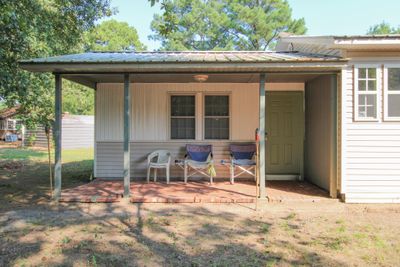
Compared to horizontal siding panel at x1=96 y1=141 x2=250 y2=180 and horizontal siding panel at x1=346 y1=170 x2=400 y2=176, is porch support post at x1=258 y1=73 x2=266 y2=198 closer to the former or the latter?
horizontal siding panel at x1=346 y1=170 x2=400 y2=176

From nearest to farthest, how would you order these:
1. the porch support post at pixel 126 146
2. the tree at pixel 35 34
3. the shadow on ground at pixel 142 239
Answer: the shadow on ground at pixel 142 239 < the porch support post at pixel 126 146 < the tree at pixel 35 34

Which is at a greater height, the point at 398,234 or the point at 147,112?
the point at 147,112

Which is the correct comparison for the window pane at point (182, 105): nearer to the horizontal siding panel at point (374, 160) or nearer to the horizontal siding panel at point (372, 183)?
the horizontal siding panel at point (374, 160)

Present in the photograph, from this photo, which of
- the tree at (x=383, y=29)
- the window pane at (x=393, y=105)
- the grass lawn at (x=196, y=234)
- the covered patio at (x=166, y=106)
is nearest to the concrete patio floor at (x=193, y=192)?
the covered patio at (x=166, y=106)

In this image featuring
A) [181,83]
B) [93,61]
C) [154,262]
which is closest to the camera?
[154,262]

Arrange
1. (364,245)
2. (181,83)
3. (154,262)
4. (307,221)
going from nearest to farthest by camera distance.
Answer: (154,262) < (364,245) < (307,221) < (181,83)

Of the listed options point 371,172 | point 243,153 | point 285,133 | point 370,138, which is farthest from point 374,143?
point 243,153

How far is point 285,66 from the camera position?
5.66 meters

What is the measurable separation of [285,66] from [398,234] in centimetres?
300

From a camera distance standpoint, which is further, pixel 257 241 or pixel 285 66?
pixel 285 66

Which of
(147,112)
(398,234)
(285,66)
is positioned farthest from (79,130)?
(398,234)

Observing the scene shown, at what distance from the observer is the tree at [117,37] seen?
31.0 meters

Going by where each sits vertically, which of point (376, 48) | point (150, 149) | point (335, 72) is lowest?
point (150, 149)

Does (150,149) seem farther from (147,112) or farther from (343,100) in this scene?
(343,100)
